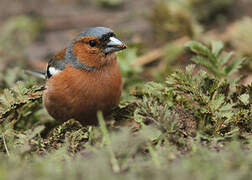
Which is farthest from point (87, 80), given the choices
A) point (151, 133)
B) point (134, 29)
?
point (134, 29)

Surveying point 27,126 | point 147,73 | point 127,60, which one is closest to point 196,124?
point 27,126

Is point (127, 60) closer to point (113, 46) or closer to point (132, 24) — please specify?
point (113, 46)

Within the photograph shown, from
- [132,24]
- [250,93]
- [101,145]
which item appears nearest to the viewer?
[101,145]

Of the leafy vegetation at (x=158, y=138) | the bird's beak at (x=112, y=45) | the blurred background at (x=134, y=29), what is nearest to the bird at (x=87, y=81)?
the bird's beak at (x=112, y=45)

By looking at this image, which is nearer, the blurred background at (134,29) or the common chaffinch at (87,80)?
the common chaffinch at (87,80)

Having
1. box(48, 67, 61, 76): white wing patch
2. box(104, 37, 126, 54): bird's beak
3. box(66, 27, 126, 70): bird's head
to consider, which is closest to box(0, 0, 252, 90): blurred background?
box(48, 67, 61, 76): white wing patch

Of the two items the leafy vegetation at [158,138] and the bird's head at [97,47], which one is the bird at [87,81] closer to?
the bird's head at [97,47]

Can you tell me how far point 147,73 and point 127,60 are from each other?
0.82 metres

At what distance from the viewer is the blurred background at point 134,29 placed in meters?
6.21

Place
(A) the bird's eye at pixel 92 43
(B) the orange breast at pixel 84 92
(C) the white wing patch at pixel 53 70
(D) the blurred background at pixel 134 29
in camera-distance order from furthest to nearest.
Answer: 1. (D) the blurred background at pixel 134 29
2. (C) the white wing patch at pixel 53 70
3. (A) the bird's eye at pixel 92 43
4. (B) the orange breast at pixel 84 92

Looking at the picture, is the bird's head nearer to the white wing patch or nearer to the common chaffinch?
the common chaffinch

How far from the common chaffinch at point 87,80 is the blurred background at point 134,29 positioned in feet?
3.41

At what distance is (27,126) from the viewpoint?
4492mm

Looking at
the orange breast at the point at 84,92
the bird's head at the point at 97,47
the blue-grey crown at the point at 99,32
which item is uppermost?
the blue-grey crown at the point at 99,32
